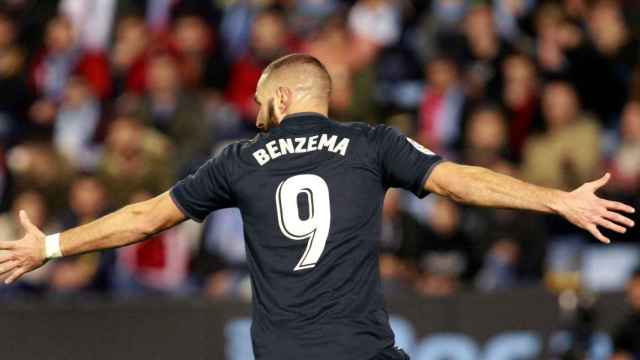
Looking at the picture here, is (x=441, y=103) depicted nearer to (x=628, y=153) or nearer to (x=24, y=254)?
(x=628, y=153)

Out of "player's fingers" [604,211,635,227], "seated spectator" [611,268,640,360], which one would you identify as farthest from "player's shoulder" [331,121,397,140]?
"seated spectator" [611,268,640,360]

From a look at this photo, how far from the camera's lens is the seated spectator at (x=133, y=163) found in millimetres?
13281

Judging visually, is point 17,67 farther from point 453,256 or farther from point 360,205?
point 360,205

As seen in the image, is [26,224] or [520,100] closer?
[26,224]

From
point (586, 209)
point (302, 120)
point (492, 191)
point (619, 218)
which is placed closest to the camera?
point (619, 218)

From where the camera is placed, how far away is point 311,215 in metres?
6.51

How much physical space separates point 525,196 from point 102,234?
1764 mm

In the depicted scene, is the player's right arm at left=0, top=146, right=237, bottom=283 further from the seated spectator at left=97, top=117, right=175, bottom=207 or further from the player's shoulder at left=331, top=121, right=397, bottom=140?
the seated spectator at left=97, top=117, right=175, bottom=207

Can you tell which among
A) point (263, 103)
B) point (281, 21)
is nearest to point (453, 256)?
point (281, 21)

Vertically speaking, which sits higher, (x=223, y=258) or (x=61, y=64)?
(x=61, y=64)

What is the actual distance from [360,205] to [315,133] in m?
0.34

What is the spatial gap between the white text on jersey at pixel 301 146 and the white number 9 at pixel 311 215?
0.13 m

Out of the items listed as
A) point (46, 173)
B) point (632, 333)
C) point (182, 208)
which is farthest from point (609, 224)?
point (46, 173)

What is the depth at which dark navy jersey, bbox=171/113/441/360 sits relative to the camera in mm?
6500
